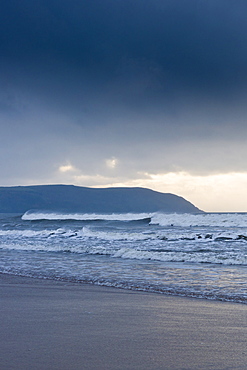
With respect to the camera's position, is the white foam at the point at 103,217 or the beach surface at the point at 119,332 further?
the white foam at the point at 103,217

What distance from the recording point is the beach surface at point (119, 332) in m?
2.99

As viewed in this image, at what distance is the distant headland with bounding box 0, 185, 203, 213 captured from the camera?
145875mm

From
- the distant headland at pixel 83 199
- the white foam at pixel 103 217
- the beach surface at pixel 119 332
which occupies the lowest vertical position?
the beach surface at pixel 119 332

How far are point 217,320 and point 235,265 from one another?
6079 mm

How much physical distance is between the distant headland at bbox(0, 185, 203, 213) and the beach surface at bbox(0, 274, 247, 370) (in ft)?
439

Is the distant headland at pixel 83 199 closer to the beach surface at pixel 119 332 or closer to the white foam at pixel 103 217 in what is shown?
the white foam at pixel 103 217

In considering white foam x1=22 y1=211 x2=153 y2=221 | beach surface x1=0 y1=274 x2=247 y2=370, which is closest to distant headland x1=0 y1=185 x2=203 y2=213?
white foam x1=22 y1=211 x2=153 y2=221

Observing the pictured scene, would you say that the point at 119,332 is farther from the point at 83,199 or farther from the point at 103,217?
the point at 83,199

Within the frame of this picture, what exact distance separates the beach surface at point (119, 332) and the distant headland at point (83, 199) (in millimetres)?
133782

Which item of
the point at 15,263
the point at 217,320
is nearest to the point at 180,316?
the point at 217,320

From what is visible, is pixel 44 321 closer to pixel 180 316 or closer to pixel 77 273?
pixel 180 316

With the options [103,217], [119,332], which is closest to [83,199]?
[103,217]

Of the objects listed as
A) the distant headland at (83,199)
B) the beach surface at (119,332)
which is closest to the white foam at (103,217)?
the beach surface at (119,332)

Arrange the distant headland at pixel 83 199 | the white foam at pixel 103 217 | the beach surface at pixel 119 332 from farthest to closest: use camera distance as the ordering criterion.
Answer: the distant headland at pixel 83 199, the white foam at pixel 103 217, the beach surface at pixel 119 332
